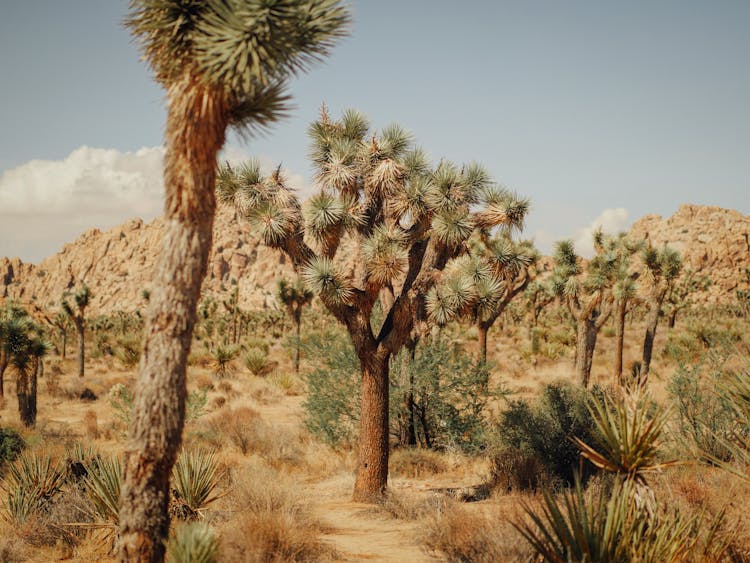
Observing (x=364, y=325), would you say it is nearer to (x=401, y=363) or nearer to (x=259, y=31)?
(x=401, y=363)

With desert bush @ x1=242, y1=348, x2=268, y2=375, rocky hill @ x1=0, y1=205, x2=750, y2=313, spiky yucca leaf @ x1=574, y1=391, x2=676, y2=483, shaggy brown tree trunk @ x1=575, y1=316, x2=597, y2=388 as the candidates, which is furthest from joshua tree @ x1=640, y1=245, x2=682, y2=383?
rocky hill @ x1=0, y1=205, x2=750, y2=313

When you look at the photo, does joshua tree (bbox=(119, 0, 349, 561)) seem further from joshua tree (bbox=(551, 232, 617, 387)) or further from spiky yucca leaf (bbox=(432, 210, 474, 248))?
joshua tree (bbox=(551, 232, 617, 387))

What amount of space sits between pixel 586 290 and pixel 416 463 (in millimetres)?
12995

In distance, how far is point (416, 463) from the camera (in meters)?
11.3

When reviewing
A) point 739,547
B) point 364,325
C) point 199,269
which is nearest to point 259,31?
point 199,269

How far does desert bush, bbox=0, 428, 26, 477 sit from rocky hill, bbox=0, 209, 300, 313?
88.3 meters

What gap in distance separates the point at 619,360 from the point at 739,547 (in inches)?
705

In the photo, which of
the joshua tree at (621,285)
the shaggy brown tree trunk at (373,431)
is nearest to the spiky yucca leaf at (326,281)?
the shaggy brown tree trunk at (373,431)

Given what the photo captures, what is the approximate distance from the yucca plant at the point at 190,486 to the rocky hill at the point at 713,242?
84.5 m

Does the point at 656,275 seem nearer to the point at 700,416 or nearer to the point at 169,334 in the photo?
the point at 700,416

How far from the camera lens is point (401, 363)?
1241 cm

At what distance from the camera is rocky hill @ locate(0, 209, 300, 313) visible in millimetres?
117062

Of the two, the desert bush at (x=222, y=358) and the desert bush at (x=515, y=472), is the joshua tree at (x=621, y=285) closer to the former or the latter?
the desert bush at (x=515, y=472)

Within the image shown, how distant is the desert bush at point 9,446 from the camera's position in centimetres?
1116
